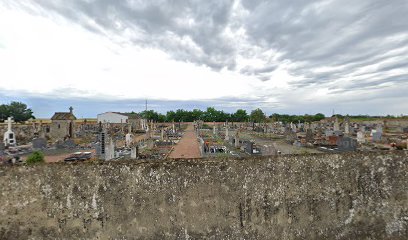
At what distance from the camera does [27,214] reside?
17.6 ft

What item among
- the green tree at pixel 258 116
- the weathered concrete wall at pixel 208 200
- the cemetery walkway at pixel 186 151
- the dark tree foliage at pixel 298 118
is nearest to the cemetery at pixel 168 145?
the cemetery walkway at pixel 186 151

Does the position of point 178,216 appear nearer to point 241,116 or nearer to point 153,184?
point 153,184

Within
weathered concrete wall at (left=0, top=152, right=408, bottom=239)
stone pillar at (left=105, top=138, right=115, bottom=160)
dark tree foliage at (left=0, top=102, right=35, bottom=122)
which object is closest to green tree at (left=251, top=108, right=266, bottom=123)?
stone pillar at (left=105, top=138, right=115, bottom=160)

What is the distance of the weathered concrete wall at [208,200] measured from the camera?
5402mm

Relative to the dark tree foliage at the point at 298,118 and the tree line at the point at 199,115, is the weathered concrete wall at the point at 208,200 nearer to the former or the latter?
the dark tree foliage at the point at 298,118

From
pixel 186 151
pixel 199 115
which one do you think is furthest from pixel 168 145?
pixel 199 115

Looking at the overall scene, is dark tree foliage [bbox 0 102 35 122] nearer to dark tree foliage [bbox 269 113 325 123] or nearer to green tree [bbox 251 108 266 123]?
green tree [bbox 251 108 266 123]

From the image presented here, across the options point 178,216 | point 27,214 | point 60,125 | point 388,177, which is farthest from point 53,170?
point 60,125

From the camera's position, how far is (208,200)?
566 centimetres

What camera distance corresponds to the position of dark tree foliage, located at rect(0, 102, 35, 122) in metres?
73.2

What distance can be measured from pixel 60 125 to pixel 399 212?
43.1 metres

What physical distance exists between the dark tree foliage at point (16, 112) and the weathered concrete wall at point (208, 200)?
8528cm

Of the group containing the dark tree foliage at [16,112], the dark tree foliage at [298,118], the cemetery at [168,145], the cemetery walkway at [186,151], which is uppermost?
the dark tree foliage at [16,112]

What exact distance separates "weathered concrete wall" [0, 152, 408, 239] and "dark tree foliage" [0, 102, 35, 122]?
8528 cm
